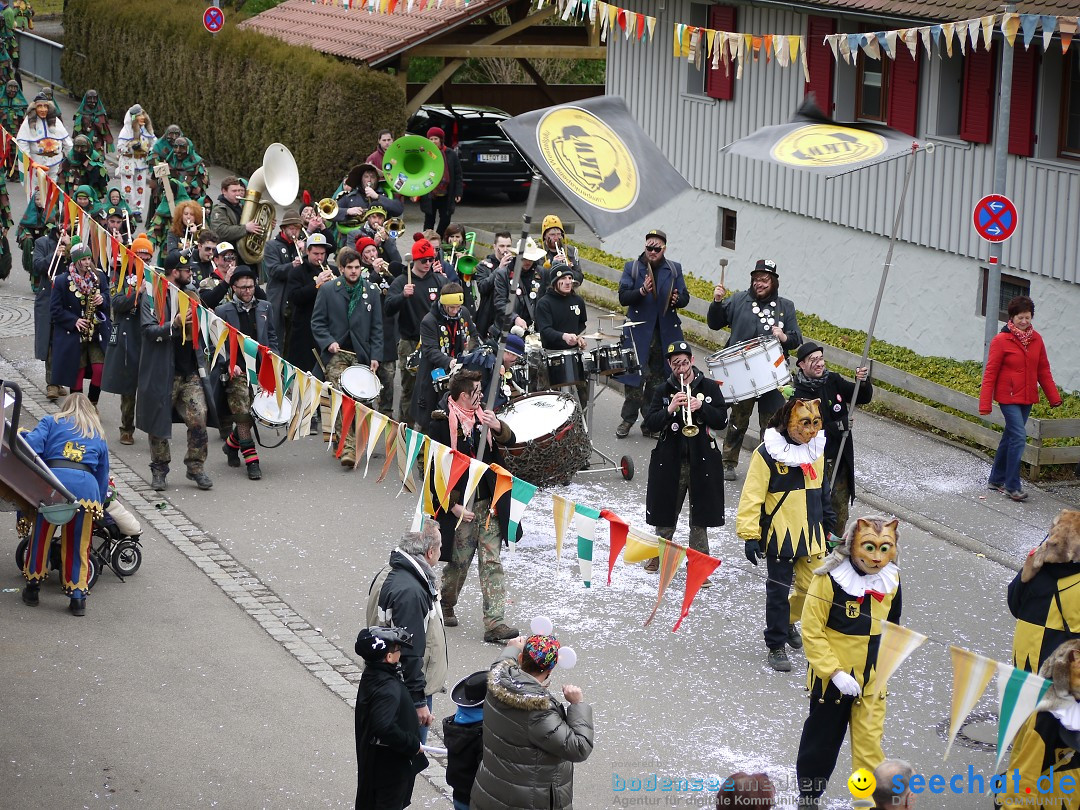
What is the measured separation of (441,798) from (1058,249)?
32.5 ft

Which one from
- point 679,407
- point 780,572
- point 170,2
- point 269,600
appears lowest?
point 269,600

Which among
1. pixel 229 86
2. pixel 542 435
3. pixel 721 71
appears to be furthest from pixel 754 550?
pixel 229 86

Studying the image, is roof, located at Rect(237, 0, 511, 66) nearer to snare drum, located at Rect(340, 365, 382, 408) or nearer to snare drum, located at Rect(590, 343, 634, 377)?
snare drum, located at Rect(340, 365, 382, 408)

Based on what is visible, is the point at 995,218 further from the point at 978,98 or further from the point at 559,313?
the point at 559,313

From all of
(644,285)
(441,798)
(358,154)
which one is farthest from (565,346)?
(358,154)

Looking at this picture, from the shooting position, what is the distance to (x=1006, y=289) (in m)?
16.6

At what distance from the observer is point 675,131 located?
21.5 meters

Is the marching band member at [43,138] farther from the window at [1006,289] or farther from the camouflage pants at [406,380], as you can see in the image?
the window at [1006,289]

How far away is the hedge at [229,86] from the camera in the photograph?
24406 millimetres

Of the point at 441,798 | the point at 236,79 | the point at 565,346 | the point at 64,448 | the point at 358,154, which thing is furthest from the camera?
the point at 236,79

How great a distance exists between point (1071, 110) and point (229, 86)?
16.2 metres

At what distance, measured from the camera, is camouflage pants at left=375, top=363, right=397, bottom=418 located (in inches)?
569

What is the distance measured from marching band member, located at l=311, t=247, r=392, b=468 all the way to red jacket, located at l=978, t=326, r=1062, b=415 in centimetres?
549

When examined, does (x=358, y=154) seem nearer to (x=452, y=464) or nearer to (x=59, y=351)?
(x=59, y=351)
